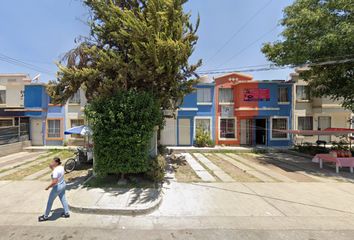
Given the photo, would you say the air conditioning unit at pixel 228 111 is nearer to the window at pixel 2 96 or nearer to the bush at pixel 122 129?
the bush at pixel 122 129

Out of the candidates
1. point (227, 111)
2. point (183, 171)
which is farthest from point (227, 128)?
point (183, 171)

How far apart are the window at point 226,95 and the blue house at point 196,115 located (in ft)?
3.23

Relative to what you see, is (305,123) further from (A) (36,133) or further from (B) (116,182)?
(A) (36,133)

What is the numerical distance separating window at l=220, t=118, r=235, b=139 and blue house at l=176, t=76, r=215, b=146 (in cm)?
91

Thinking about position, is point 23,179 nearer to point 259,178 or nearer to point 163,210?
point 163,210

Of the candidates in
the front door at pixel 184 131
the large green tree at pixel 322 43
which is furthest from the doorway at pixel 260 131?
the front door at pixel 184 131

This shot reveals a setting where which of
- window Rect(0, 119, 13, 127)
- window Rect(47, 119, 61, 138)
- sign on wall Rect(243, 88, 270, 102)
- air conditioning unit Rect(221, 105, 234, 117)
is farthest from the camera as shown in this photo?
air conditioning unit Rect(221, 105, 234, 117)

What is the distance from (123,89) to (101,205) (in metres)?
4.22

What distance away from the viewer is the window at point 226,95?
20609 mm

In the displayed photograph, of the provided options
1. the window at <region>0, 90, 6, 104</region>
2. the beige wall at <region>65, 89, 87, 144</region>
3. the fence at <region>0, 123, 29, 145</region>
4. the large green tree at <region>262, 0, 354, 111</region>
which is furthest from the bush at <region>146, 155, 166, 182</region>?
the window at <region>0, 90, 6, 104</region>

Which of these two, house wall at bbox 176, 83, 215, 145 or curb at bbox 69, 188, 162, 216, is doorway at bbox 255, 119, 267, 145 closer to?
house wall at bbox 176, 83, 215, 145

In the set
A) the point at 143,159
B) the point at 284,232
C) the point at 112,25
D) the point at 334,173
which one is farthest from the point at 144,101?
the point at 334,173

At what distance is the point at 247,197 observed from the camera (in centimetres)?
749

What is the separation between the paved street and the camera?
497 centimetres
